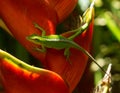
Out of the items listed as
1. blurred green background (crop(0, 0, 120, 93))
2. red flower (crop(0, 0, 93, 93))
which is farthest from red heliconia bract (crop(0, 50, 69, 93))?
blurred green background (crop(0, 0, 120, 93))

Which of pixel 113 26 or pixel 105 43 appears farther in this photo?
pixel 105 43

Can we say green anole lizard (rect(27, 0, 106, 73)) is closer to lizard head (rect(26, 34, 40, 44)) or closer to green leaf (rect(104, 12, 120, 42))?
lizard head (rect(26, 34, 40, 44))

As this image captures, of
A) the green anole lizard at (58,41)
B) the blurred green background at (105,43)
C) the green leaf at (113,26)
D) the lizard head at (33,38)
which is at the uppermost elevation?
the lizard head at (33,38)

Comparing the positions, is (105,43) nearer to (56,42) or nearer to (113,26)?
(113,26)

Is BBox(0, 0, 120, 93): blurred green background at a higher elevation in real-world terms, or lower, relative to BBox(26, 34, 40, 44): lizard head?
lower

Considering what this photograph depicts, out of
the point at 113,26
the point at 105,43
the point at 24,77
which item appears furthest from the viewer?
the point at 105,43

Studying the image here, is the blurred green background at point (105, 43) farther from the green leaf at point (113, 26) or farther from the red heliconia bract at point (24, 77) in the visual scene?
the red heliconia bract at point (24, 77)

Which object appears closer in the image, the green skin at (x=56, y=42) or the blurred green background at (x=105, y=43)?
the green skin at (x=56, y=42)

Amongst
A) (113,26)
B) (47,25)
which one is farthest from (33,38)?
(113,26)

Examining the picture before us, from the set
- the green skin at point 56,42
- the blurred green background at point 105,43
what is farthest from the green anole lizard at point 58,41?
the blurred green background at point 105,43

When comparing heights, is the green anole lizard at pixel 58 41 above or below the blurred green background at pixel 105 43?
above

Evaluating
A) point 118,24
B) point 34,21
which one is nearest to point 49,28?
point 34,21
